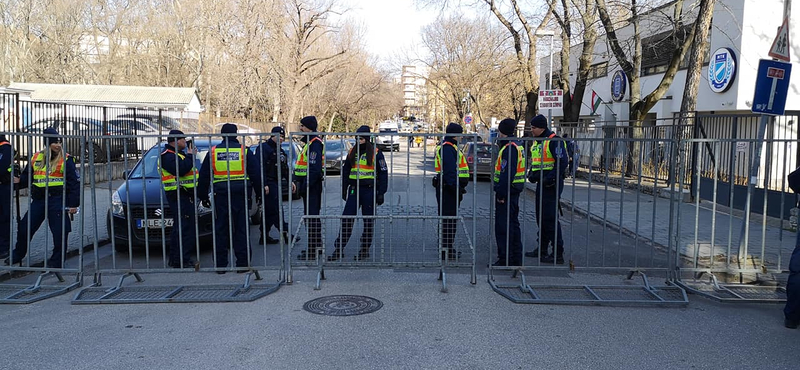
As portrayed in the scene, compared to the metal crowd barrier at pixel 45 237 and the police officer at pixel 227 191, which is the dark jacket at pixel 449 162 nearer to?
the police officer at pixel 227 191

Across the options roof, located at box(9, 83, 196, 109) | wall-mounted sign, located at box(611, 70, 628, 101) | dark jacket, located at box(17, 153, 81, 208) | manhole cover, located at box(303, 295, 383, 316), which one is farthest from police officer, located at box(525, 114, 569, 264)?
roof, located at box(9, 83, 196, 109)

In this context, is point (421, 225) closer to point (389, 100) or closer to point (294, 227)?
point (294, 227)

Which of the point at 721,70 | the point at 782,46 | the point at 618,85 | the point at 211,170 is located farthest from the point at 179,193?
the point at 618,85

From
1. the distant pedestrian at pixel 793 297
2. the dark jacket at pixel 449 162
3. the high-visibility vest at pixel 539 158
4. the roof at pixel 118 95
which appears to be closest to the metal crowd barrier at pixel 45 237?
the dark jacket at pixel 449 162

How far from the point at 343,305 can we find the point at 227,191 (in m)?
2.19

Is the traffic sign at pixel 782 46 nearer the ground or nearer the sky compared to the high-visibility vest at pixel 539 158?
nearer the sky

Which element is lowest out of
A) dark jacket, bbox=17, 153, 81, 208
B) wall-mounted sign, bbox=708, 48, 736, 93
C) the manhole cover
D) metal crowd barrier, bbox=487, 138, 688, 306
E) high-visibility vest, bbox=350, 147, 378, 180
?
the manhole cover

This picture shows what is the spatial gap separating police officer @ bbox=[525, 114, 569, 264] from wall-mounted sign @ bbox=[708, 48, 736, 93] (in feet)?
50.1

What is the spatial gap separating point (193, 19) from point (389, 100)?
95.4 feet

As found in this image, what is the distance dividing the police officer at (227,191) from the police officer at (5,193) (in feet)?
7.54

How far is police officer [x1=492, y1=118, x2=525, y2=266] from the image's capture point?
22.9 feet

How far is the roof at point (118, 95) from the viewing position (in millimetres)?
34750

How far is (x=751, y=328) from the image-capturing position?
5.27 meters

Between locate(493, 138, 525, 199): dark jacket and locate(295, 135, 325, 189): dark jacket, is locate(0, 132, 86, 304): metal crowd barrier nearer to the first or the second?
locate(295, 135, 325, 189): dark jacket
